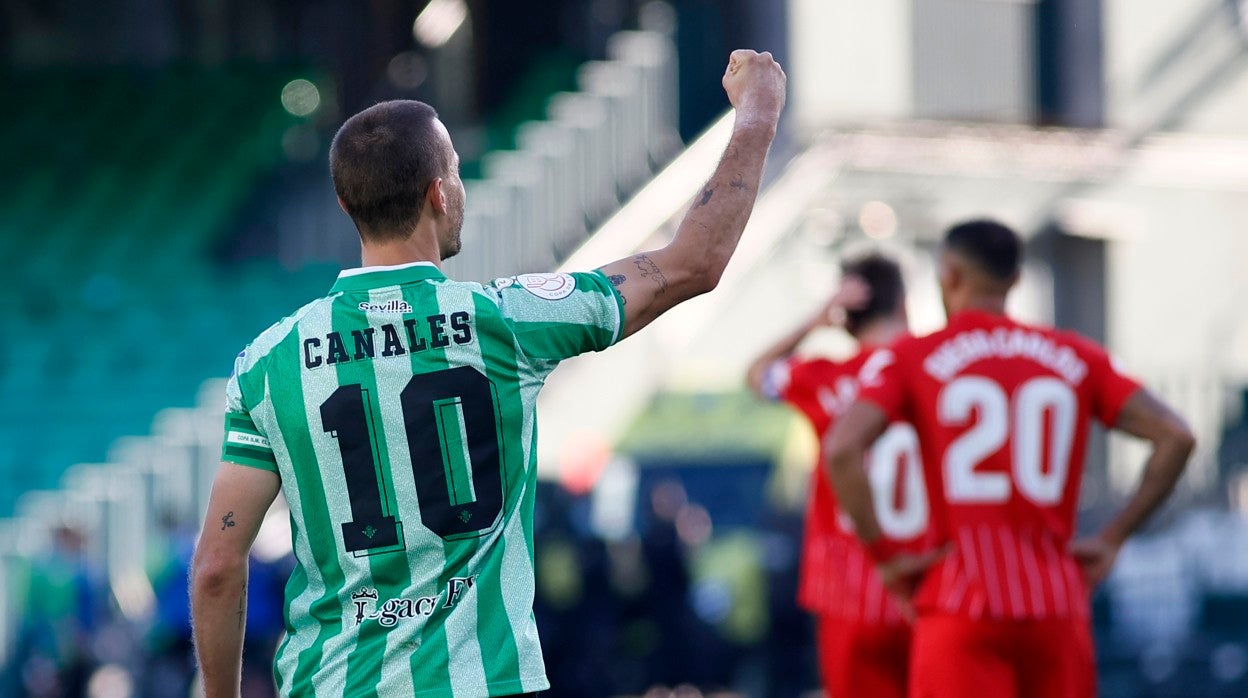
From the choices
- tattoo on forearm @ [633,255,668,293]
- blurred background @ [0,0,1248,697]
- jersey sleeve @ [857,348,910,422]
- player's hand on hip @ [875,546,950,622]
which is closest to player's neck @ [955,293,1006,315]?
jersey sleeve @ [857,348,910,422]

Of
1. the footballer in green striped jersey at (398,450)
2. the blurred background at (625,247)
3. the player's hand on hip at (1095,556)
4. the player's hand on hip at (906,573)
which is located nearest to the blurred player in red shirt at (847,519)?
the player's hand on hip at (906,573)

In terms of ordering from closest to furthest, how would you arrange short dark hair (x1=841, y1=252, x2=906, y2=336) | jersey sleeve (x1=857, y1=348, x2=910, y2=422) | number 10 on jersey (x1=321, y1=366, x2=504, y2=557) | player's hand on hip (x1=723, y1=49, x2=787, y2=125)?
1. number 10 on jersey (x1=321, y1=366, x2=504, y2=557)
2. player's hand on hip (x1=723, y1=49, x2=787, y2=125)
3. jersey sleeve (x1=857, y1=348, x2=910, y2=422)
4. short dark hair (x1=841, y1=252, x2=906, y2=336)

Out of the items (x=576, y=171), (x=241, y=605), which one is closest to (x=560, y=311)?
(x=241, y=605)

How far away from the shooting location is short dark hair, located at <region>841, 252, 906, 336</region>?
25.4 ft

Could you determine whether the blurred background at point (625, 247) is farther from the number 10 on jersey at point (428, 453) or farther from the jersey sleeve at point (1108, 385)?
the number 10 on jersey at point (428, 453)

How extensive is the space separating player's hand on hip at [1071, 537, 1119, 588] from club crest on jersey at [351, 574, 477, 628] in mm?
3120

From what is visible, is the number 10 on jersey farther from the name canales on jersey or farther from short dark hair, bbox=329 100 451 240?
short dark hair, bbox=329 100 451 240

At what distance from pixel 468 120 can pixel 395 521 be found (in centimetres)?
1799

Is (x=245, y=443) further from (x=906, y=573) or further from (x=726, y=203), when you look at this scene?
(x=906, y=573)

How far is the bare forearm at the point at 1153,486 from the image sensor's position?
6023 millimetres

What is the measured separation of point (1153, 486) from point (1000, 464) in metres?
0.67

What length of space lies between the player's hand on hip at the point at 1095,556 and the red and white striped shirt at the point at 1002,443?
92 mm

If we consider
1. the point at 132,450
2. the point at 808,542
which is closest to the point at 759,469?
the point at 132,450

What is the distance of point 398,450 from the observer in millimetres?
3479
